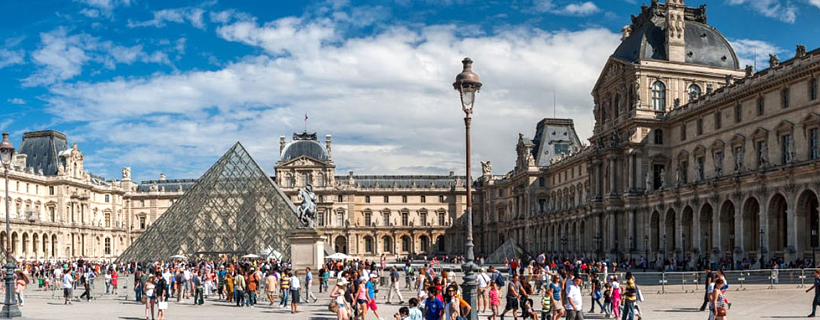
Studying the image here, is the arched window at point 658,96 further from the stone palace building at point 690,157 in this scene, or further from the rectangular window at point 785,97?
the rectangular window at point 785,97

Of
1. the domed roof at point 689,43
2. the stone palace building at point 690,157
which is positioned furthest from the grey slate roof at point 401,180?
the domed roof at point 689,43

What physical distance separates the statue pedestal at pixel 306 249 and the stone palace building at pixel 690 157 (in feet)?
59.5

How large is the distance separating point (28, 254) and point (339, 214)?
3166 cm

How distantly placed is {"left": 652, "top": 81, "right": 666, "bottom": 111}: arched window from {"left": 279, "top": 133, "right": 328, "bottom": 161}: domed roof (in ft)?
163

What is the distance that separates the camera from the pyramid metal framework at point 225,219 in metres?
47.4

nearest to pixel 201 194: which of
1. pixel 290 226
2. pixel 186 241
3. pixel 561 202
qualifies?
pixel 186 241

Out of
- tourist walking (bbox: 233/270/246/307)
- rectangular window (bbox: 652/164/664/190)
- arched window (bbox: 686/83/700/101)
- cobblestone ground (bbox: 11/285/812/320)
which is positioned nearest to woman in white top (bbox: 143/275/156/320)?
cobblestone ground (bbox: 11/285/812/320)

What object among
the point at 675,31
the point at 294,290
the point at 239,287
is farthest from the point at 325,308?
the point at 675,31

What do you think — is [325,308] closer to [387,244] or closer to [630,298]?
[630,298]

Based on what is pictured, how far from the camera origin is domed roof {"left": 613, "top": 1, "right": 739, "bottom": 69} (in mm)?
51594

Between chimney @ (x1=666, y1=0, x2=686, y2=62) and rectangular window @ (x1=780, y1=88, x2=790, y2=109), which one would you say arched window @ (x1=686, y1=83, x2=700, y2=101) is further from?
rectangular window @ (x1=780, y1=88, x2=790, y2=109)

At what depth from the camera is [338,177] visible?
321 ft

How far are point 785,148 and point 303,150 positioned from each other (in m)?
63.6

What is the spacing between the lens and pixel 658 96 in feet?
167
